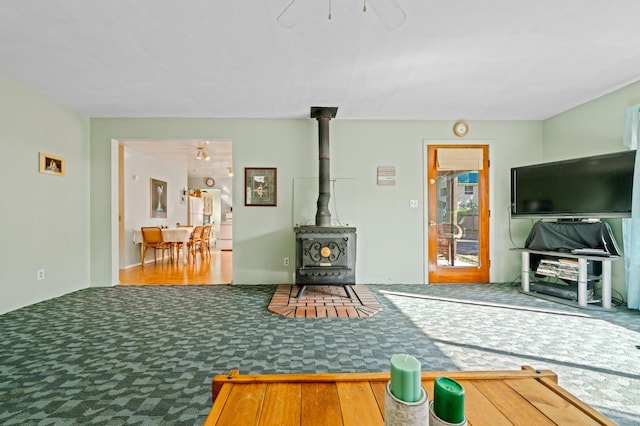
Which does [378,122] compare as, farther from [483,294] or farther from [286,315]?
[286,315]

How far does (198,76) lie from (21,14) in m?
1.32

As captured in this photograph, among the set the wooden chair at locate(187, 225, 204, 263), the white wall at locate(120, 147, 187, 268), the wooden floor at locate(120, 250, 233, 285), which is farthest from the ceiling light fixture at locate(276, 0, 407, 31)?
the wooden chair at locate(187, 225, 204, 263)

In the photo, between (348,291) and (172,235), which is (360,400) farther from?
(172,235)

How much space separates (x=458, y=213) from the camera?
15.4 feet

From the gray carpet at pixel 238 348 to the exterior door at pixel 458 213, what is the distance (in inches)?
40.3

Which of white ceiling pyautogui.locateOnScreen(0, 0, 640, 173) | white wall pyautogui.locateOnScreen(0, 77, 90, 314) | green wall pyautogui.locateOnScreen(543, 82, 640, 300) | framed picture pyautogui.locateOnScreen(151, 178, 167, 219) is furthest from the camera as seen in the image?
framed picture pyautogui.locateOnScreen(151, 178, 167, 219)

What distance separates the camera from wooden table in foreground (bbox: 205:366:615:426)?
0.98 m

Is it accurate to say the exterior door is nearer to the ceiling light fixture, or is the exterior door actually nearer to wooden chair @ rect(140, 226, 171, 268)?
the ceiling light fixture

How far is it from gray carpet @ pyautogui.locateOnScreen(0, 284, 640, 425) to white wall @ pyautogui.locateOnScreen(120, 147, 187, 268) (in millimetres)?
2842

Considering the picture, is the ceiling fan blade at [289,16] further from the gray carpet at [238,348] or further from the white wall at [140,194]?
the white wall at [140,194]

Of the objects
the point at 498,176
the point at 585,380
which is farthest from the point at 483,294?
the point at 585,380

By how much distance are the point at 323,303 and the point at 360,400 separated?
249 centimetres

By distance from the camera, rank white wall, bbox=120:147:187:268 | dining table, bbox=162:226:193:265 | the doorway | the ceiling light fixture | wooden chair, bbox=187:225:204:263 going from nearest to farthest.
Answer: the ceiling light fixture, the doorway, white wall, bbox=120:147:187:268, dining table, bbox=162:226:193:265, wooden chair, bbox=187:225:204:263

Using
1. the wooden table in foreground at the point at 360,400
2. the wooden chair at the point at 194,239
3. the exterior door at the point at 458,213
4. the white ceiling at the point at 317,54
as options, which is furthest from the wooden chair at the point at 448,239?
the wooden chair at the point at 194,239
